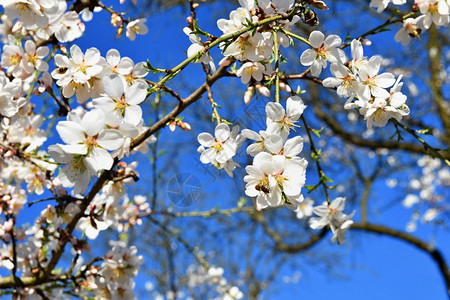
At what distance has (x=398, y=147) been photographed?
16.6ft

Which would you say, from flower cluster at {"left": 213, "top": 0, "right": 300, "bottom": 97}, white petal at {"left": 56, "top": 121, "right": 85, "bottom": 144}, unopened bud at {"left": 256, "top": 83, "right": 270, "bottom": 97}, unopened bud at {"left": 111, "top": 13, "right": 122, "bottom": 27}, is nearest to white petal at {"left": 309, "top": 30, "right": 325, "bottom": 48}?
flower cluster at {"left": 213, "top": 0, "right": 300, "bottom": 97}

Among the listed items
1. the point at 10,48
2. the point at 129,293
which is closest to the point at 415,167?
the point at 129,293

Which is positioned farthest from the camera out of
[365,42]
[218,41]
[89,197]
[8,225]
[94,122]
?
[8,225]

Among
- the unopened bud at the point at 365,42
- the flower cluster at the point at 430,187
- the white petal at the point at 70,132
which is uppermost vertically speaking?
the white petal at the point at 70,132

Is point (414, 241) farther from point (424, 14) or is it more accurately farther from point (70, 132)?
point (70, 132)

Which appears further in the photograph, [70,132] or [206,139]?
[206,139]

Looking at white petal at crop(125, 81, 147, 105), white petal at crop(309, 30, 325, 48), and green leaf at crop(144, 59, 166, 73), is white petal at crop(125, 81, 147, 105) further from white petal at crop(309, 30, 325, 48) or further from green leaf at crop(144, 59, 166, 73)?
white petal at crop(309, 30, 325, 48)

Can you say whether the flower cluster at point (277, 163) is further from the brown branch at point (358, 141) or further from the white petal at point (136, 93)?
the brown branch at point (358, 141)

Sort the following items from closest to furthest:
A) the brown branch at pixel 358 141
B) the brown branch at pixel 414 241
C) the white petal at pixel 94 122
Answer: the white petal at pixel 94 122 → the brown branch at pixel 358 141 → the brown branch at pixel 414 241

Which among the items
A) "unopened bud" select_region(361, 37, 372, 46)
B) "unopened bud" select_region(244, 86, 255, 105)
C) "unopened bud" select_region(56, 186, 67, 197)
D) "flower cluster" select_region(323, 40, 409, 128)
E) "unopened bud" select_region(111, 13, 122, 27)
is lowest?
"flower cluster" select_region(323, 40, 409, 128)

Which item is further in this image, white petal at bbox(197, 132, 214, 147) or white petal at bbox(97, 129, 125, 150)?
white petal at bbox(197, 132, 214, 147)

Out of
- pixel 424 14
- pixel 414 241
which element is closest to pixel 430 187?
A: pixel 414 241

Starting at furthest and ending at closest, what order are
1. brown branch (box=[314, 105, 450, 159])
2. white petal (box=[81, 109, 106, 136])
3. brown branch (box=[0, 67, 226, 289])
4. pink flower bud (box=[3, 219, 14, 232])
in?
brown branch (box=[314, 105, 450, 159]), pink flower bud (box=[3, 219, 14, 232]), brown branch (box=[0, 67, 226, 289]), white petal (box=[81, 109, 106, 136])

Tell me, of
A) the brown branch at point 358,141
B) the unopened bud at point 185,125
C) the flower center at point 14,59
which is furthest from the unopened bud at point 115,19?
the brown branch at point 358,141
